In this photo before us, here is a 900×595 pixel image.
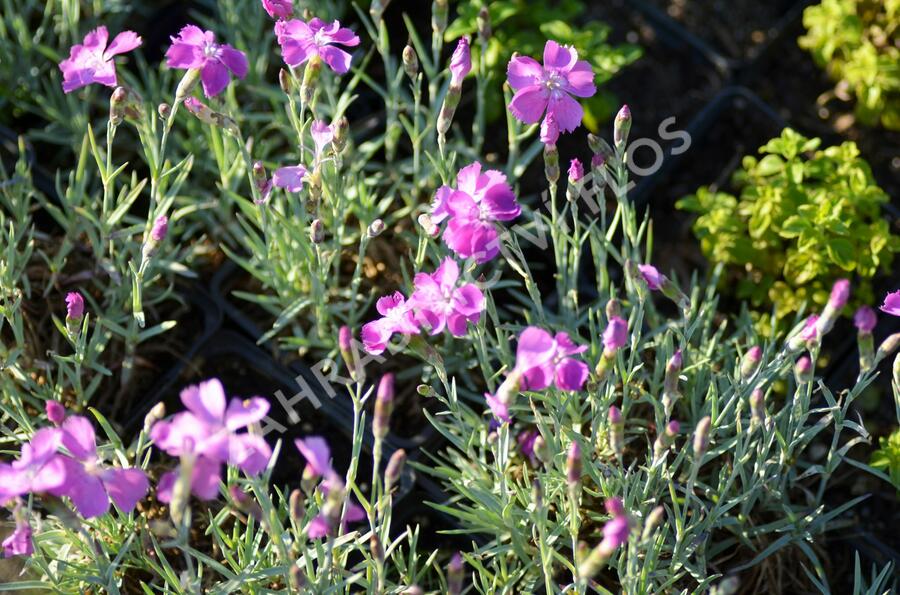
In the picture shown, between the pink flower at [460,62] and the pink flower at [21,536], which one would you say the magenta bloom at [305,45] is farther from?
the pink flower at [21,536]

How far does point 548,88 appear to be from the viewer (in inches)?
64.2

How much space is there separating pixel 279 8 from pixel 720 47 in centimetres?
154

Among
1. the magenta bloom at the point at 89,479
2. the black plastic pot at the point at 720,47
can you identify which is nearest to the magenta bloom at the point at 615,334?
the magenta bloom at the point at 89,479

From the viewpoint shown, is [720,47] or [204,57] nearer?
[204,57]

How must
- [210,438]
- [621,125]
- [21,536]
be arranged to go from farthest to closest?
[621,125] < [21,536] < [210,438]

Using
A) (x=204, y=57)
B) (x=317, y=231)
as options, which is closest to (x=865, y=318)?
(x=317, y=231)

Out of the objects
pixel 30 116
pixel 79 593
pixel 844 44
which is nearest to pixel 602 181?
pixel 79 593

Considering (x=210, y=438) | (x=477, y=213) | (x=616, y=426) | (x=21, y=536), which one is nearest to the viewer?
(x=210, y=438)

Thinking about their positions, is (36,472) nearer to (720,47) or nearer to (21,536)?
(21,536)

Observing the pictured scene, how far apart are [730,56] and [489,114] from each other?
0.80m

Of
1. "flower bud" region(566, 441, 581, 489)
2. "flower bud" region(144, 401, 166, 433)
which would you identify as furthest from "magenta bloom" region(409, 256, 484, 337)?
"flower bud" region(144, 401, 166, 433)

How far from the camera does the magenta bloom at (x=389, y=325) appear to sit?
1464mm

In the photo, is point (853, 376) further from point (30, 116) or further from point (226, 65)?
point (30, 116)

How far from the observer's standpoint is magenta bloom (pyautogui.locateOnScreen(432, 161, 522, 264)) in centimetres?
146
